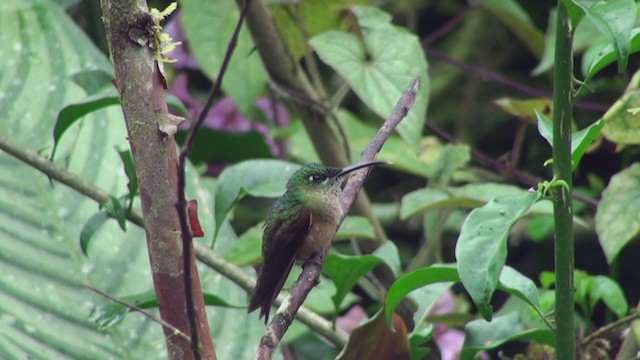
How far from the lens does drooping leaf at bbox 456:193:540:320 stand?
1.09 m

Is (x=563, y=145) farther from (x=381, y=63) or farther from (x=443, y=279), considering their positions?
(x=381, y=63)

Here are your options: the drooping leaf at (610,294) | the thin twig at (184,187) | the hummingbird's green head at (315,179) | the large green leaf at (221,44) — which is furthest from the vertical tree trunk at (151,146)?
the large green leaf at (221,44)

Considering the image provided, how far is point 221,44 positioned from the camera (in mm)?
2559

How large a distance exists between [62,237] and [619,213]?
959 millimetres

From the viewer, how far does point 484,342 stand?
155 cm

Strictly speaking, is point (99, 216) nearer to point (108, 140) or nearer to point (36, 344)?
point (36, 344)

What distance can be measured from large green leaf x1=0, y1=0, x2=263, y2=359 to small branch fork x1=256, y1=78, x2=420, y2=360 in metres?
0.34

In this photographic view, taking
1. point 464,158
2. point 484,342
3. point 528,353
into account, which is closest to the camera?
point 484,342

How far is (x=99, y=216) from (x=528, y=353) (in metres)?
0.81

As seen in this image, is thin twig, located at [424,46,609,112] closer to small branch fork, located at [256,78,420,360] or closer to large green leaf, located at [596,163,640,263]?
large green leaf, located at [596,163,640,263]

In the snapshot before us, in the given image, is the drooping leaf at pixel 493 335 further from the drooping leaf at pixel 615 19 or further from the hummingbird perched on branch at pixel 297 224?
the drooping leaf at pixel 615 19

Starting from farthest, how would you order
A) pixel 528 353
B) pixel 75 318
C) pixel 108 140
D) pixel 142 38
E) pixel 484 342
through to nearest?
pixel 108 140 → pixel 528 353 → pixel 75 318 → pixel 484 342 → pixel 142 38

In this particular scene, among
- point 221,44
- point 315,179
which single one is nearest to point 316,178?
point 315,179

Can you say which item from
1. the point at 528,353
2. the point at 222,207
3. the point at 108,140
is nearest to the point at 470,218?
the point at 222,207
